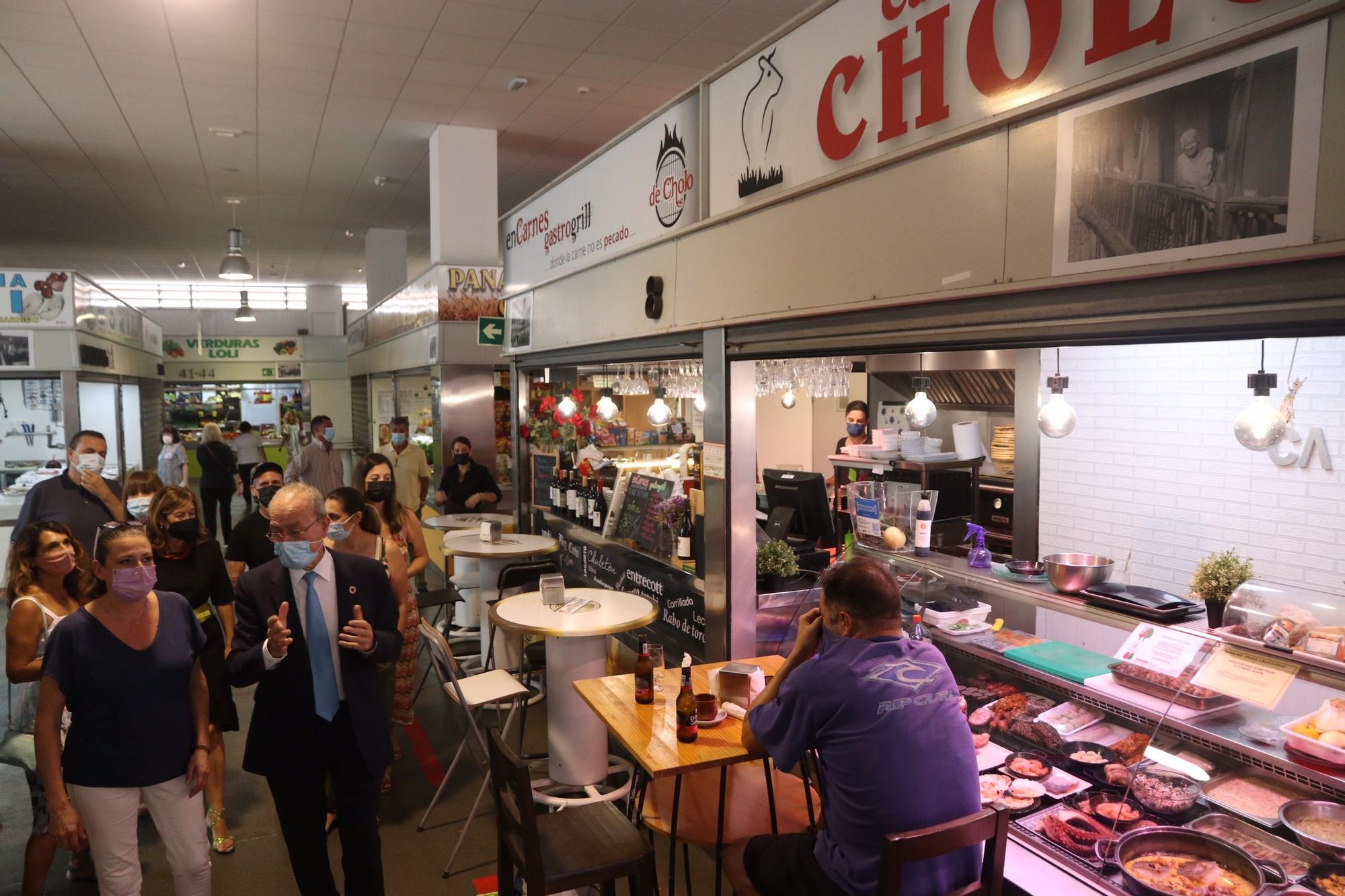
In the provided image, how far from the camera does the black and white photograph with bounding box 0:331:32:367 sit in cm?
769

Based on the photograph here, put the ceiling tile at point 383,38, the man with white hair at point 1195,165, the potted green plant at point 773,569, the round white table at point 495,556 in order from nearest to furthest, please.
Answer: the man with white hair at point 1195,165
the potted green plant at point 773,569
the round white table at point 495,556
the ceiling tile at point 383,38

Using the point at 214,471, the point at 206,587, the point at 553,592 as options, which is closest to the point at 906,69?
the point at 553,592

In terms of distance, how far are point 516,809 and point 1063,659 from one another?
2024 mm

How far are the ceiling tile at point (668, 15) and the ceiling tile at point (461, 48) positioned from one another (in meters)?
1.06

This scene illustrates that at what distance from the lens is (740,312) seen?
12.1 ft

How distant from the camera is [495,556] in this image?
5.57 m

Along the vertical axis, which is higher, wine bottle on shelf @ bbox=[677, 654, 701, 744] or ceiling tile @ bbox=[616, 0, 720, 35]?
ceiling tile @ bbox=[616, 0, 720, 35]

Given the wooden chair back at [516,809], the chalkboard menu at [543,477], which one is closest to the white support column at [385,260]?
the chalkboard menu at [543,477]

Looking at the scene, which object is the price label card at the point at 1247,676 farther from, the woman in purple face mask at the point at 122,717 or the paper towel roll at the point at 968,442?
the paper towel roll at the point at 968,442

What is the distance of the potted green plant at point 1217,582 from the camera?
2.81 metres

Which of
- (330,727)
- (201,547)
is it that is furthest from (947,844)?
(201,547)

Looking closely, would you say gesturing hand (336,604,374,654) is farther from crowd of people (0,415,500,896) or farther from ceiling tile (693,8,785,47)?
ceiling tile (693,8,785,47)

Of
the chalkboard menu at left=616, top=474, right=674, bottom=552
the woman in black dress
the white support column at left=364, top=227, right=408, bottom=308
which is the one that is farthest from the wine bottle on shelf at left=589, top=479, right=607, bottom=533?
the white support column at left=364, top=227, right=408, bottom=308

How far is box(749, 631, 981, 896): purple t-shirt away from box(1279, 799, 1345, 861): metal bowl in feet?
2.70
